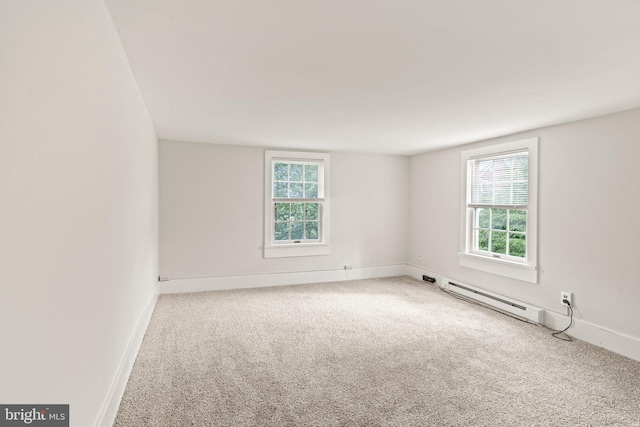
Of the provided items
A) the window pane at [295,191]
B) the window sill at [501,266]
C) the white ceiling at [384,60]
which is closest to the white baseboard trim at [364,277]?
the window sill at [501,266]

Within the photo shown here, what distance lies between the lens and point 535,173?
12.6 ft

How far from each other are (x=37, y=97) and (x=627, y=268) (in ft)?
13.8

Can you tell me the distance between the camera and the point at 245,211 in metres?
5.22

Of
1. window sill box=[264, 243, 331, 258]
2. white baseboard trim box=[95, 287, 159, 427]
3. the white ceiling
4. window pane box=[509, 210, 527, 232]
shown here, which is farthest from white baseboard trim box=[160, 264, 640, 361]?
the white ceiling

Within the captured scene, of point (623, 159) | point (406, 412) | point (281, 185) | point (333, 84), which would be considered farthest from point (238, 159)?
point (623, 159)

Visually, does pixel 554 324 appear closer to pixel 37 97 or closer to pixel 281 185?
pixel 281 185

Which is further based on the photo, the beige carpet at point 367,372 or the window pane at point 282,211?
the window pane at point 282,211

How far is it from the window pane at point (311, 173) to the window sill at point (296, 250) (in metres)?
1.08

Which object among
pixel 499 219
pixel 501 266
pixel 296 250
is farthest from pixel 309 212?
pixel 501 266

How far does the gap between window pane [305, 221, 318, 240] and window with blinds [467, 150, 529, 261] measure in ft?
7.85

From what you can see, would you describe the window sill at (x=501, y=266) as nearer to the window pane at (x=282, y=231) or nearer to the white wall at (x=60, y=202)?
the window pane at (x=282, y=231)

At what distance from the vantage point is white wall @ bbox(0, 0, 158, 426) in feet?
2.72

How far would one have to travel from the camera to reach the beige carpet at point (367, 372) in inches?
83.0

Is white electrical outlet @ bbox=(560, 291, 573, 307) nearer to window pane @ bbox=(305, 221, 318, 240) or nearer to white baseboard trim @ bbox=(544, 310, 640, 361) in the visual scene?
white baseboard trim @ bbox=(544, 310, 640, 361)
